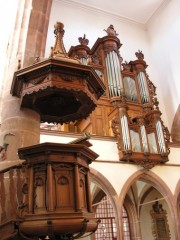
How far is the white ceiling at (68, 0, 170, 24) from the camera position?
48.4 ft

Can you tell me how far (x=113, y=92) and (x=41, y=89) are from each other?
786 centimetres

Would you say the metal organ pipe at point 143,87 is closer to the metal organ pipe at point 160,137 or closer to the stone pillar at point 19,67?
the metal organ pipe at point 160,137

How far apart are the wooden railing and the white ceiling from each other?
1287 cm

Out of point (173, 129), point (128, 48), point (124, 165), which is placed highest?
point (128, 48)

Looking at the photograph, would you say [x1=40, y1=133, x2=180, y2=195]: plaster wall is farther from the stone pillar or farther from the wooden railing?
the wooden railing

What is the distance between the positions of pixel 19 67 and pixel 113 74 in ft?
26.4

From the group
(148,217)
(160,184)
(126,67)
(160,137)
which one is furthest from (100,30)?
(148,217)

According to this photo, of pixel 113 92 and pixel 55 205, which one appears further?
pixel 113 92

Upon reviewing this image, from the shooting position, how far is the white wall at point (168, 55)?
12.9 meters

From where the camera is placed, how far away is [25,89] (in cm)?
365

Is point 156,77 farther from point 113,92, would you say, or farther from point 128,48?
point 113,92

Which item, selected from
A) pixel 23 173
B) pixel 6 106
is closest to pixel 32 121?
pixel 6 106

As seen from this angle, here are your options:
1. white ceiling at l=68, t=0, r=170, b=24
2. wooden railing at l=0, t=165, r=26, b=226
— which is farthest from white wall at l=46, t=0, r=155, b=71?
wooden railing at l=0, t=165, r=26, b=226

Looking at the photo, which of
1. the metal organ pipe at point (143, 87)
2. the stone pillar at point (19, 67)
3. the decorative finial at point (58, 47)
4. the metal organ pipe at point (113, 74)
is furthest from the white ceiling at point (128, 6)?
the decorative finial at point (58, 47)
